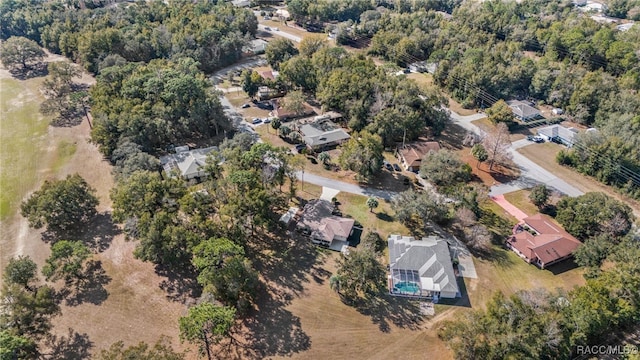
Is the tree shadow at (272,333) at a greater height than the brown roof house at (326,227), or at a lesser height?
lesser

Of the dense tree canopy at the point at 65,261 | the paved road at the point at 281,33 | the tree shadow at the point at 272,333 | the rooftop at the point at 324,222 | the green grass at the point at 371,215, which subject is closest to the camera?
the tree shadow at the point at 272,333

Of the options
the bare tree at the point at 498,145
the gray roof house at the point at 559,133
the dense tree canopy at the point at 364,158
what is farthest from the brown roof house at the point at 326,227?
the gray roof house at the point at 559,133

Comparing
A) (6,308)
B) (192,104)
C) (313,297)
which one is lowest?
(313,297)

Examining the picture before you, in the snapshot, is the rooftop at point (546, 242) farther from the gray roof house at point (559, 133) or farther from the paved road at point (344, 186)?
the gray roof house at point (559, 133)

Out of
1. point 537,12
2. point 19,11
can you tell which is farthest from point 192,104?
point 537,12

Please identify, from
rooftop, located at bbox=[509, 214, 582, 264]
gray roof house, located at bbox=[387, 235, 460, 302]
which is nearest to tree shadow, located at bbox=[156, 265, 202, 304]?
gray roof house, located at bbox=[387, 235, 460, 302]

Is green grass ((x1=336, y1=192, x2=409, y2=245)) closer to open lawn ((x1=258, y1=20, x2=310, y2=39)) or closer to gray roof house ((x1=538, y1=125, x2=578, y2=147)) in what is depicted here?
gray roof house ((x1=538, y1=125, x2=578, y2=147))

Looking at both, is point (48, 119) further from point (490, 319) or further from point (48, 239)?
point (490, 319)

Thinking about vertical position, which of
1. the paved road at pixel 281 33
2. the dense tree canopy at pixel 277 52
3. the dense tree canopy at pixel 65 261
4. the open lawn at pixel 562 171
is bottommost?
the open lawn at pixel 562 171
